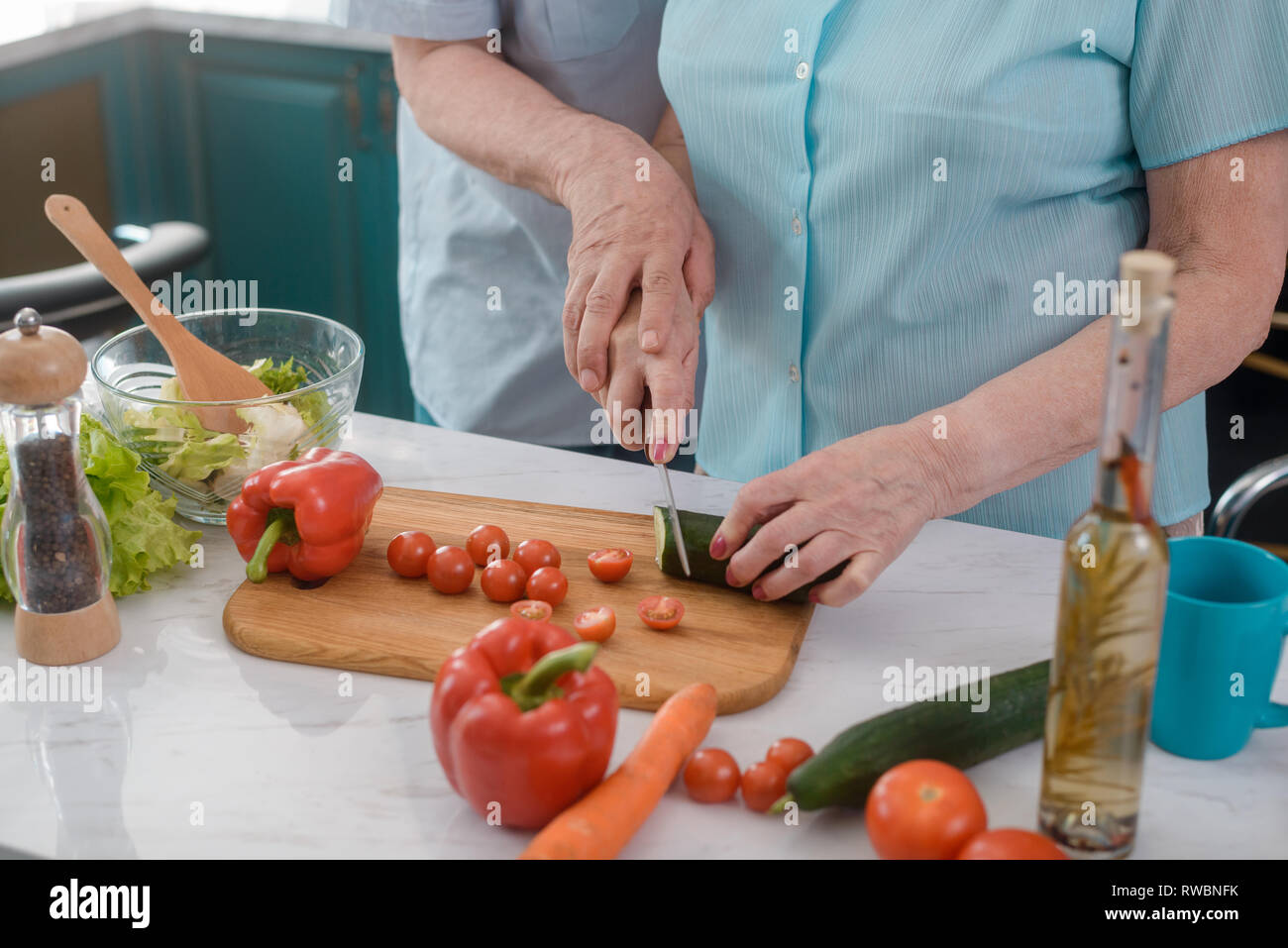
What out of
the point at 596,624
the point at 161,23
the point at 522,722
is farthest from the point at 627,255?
the point at 161,23

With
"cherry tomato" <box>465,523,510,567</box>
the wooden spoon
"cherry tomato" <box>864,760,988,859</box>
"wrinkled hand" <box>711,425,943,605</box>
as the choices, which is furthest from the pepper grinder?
"cherry tomato" <box>864,760,988,859</box>

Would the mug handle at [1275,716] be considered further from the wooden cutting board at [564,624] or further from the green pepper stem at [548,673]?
the green pepper stem at [548,673]

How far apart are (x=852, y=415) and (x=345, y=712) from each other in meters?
0.75

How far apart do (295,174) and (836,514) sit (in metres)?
2.66

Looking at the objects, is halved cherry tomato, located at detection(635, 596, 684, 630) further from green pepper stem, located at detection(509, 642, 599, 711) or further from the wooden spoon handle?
the wooden spoon handle

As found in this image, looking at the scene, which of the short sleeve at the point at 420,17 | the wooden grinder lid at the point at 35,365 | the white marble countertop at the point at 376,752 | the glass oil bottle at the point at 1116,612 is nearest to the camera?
the glass oil bottle at the point at 1116,612

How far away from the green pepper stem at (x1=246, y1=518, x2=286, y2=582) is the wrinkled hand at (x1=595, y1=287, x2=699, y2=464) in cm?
36

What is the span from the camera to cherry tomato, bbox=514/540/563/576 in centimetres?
130

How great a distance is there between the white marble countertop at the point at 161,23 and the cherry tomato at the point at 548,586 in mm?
2262

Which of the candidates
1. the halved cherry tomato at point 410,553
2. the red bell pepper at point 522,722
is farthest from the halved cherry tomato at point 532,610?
the red bell pepper at point 522,722

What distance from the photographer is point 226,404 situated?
1.38 meters

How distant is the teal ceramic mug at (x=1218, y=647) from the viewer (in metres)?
0.96

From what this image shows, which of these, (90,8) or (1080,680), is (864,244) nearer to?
(1080,680)
